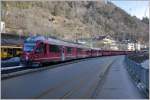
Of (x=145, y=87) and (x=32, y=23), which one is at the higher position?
(x=32, y=23)

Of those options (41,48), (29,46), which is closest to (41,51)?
(41,48)

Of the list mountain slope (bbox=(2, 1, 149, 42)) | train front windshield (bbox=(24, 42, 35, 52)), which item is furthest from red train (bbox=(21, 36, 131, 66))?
mountain slope (bbox=(2, 1, 149, 42))

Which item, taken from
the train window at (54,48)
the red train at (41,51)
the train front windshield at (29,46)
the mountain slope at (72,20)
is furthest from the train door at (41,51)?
the mountain slope at (72,20)

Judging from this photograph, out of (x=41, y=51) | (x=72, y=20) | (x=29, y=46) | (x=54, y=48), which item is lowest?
(x=41, y=51)

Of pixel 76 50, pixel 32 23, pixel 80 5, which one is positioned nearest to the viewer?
pixel 76 50

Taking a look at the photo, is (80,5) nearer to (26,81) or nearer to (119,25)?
(119,25)

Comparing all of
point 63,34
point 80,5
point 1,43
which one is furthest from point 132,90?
point 80,5

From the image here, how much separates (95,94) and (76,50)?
146 feet

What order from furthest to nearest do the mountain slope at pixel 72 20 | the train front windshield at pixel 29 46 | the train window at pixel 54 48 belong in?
the mountain slope at pixel 72 20, the train window at pixel 54 48, the train front windshield at pixel 29 46

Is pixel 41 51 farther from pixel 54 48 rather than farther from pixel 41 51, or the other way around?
pixel 54 48

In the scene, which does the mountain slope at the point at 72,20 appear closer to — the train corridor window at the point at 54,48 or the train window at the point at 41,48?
the train corridor window at the point at 54,48

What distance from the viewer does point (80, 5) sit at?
7840 inches

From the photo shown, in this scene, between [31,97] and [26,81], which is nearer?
[31,97]

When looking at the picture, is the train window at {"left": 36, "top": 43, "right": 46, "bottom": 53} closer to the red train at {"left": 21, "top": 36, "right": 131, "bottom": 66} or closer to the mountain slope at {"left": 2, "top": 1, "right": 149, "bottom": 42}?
the red train at {"left": 21, "top": 36, "right": 131, "bottom": 66}
